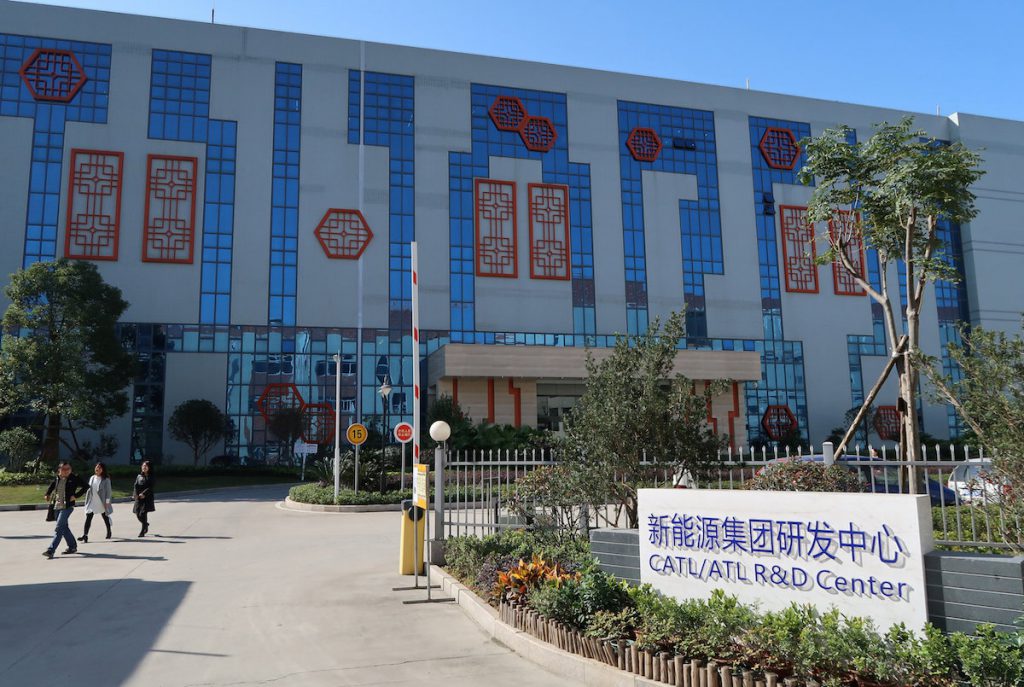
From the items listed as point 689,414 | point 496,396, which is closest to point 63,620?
point 689,414

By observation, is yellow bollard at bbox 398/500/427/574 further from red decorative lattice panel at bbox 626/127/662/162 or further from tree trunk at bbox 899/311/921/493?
red decorative lattice panel at bbox 626/127/662/162

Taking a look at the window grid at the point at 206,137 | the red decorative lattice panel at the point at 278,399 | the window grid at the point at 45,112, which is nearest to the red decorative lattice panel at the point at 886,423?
the red decorative lattice panel at the point at 278,399

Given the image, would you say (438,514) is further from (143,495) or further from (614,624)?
(143,495)

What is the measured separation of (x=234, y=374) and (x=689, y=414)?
120ft

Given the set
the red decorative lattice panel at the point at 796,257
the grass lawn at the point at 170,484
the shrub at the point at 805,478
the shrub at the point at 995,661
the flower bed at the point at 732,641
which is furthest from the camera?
the red decorative lattice panel at the point at 796,257

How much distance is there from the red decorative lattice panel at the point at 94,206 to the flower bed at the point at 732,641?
1562 inches

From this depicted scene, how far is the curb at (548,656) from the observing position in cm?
587

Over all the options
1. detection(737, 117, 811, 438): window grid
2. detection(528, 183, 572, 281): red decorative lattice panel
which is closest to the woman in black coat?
detection(528, 183, 572, 281): red decorative lattice panel

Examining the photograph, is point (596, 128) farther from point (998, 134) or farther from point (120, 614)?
point (120, 614)

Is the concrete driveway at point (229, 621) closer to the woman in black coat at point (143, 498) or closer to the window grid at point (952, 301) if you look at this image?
the woman in black coat at point (143, 498)

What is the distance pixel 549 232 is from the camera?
45656 millimetres

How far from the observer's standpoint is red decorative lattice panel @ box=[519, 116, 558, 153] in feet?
152

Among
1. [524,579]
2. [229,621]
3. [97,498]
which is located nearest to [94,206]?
[97,498]

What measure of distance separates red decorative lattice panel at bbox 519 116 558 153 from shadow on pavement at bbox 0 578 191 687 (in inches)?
1568
